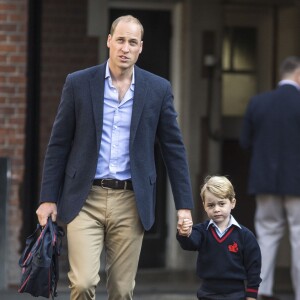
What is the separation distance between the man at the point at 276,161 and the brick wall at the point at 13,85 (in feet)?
6.08

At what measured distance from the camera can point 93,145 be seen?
19.8ft

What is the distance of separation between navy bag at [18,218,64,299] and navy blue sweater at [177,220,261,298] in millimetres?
691

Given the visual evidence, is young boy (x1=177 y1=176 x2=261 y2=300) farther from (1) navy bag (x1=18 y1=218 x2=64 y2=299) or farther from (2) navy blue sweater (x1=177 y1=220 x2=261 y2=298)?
(1) navy bag (x1=18 y1=218 x2=64 y2=299)

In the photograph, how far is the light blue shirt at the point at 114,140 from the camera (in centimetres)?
607

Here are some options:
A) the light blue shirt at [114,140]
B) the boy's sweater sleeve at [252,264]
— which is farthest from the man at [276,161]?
the light blue shirt at [114,140]

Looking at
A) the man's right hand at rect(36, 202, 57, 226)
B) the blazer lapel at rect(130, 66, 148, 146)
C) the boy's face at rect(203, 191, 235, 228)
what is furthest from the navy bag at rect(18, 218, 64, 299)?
the boy's face at rect(203, 191, 235, 228)

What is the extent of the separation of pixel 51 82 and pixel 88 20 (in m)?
0.66

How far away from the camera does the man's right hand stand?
606 centimetres

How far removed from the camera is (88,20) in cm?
993

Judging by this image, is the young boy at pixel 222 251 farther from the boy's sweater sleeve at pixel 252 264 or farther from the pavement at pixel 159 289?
the pavement at pixel 159 289

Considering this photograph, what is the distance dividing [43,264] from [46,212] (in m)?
0.30

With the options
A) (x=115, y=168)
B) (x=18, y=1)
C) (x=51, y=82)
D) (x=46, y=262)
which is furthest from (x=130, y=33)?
(x=51, y=82)

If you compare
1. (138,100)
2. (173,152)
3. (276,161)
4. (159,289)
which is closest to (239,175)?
(159,289)

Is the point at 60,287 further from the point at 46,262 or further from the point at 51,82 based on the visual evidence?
the point at 46,262
